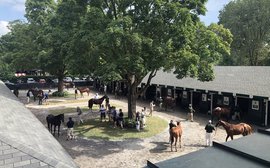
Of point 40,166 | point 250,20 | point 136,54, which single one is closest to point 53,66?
point 136,54

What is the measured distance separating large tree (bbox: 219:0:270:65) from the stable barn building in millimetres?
23564

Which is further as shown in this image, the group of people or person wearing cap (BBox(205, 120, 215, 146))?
the group of people

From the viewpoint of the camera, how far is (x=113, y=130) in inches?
800

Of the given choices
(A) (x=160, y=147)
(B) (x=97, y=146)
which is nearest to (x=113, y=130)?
(B) (x=97, y=146)

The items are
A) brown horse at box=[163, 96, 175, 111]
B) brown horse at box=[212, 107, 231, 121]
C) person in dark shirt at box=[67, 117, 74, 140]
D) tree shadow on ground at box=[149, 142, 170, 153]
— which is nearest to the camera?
tree shadow on ground at box=[149, 142, 170, 153]

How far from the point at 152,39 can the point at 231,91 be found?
31.1 feet

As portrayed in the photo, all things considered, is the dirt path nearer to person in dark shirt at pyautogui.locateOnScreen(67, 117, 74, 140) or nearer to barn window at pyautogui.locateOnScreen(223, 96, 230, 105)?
person in dark shirt at pyautogui.locateOnScreen(67, 117, 74, 140)

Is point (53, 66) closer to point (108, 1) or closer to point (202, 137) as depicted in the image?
point (108, 1)

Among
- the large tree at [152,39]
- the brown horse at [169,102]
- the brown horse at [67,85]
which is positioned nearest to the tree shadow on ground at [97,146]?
the large tree at [152,39]

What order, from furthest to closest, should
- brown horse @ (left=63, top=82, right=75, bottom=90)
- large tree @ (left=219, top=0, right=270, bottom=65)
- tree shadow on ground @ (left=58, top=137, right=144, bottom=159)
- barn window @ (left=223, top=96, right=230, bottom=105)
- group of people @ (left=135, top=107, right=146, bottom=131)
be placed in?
large tree @ (left=219, top=0, right=270, bottom=65) → brown horse @ (left=63, top=82, right=75, bottom=90) → barn window @ (left=223, top=96, right=230, bottom=105) → group of people @ (left=135, top=107, right=146, bottom=131) → tree shadow on ground @ (left=58, top=137, right=144, bottom=159)

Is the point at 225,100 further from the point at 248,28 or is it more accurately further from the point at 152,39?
the point at 248,28

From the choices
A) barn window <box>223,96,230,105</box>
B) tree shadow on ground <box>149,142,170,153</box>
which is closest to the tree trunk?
tree shadow on ground <box>149,142,170,153</box>

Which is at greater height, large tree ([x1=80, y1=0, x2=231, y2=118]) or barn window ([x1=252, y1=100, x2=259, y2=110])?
large tree ([x1=80, y1=0, x2=231, y2=118])

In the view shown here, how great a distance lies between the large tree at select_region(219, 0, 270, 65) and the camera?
48.9 m
